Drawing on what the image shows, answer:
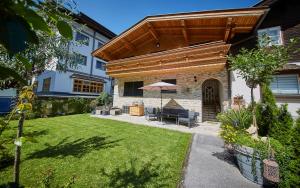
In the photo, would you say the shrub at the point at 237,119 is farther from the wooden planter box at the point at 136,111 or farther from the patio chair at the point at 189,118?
the wooden planter box at the point at 136,111

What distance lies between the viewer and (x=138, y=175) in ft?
14.8

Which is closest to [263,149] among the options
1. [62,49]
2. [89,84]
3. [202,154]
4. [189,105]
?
[202,154]

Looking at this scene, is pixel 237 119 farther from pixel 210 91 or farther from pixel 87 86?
pixel 87 86

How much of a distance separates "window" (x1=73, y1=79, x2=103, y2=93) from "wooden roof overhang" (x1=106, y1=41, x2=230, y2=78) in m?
11.6

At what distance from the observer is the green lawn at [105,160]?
4230 mm

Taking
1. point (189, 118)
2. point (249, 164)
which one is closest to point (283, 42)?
point (189, 118)

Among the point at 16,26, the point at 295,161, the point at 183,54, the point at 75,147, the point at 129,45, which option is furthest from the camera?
the point at 129,45

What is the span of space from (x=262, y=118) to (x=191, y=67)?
524cm

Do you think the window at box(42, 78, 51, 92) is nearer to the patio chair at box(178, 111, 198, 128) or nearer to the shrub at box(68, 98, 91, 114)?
the shrub at box(68, 98, 91, 114)

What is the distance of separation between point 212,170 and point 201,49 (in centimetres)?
848

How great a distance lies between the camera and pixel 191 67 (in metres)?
11.6

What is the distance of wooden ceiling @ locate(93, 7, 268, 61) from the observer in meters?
10.9

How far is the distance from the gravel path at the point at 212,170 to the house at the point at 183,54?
6.12 metres

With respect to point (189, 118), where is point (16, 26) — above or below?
above
